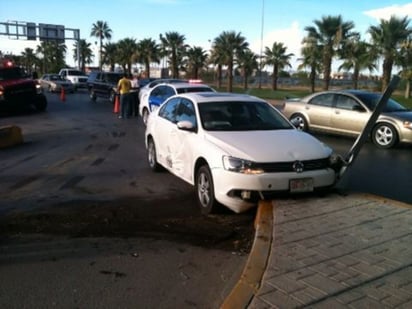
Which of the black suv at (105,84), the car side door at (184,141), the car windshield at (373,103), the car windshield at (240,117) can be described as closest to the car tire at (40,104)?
the black suv at (105,84)

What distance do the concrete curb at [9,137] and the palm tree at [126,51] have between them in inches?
2638

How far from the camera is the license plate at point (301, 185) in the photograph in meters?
5.93

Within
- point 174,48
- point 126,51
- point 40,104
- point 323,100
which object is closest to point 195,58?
point 174,48

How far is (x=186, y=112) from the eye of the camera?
25.3 ft

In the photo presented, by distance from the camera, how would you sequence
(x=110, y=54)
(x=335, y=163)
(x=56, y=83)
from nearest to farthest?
(x=335, y=163), (x=56, y=83), (x=110, y=54)

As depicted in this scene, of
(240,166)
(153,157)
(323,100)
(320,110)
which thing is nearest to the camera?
(240,166)

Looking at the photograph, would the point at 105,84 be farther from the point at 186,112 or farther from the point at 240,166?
the point at 240,166

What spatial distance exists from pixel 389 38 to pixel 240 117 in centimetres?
3396

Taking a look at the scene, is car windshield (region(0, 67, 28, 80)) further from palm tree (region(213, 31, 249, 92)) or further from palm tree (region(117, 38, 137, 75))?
palm tree (region(117, 38, 137, 75))

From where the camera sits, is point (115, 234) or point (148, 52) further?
point (148, 52)

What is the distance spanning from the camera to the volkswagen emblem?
5.95 meters

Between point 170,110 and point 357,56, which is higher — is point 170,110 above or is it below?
below

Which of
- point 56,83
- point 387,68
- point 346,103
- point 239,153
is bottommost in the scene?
point 56,83

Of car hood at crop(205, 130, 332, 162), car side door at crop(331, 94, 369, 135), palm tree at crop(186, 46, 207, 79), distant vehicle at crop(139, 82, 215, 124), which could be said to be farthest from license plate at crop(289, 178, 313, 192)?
palm tree at crop(186, 46, 207, 79)
